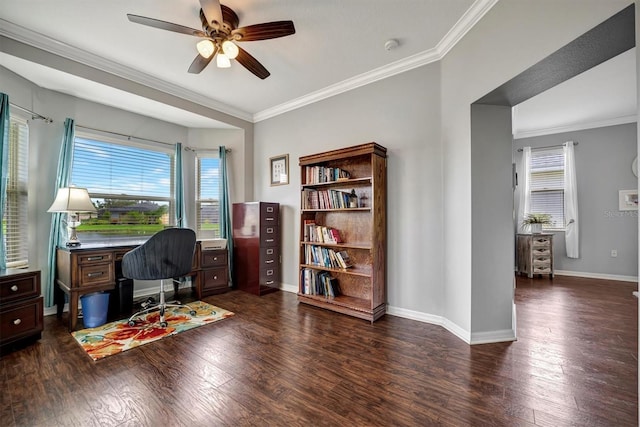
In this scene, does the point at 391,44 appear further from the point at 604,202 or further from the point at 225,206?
the point at 604,202

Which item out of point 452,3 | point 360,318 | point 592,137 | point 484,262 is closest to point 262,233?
point 360,318

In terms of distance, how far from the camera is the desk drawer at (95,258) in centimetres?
253

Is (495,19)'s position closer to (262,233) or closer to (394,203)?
(394,203)

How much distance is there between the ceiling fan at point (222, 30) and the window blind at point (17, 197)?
2110 mm

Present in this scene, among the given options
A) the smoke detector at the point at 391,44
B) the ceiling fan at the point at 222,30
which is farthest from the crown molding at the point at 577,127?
the ceiling fan at the point at 222,30

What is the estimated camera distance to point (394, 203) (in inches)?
113

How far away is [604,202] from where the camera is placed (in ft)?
14.8

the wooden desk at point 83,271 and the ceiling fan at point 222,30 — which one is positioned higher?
the ceiling fan at point 222,30

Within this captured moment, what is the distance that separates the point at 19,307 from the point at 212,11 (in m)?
2.77

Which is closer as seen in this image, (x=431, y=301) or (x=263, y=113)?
(x=431, y=301)

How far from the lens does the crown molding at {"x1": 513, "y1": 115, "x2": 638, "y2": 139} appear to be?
14.3ft

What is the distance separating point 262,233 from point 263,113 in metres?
1.97

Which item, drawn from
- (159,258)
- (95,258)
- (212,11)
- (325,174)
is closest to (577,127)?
(325,174)

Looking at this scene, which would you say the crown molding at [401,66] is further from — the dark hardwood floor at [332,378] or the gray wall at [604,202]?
the gray wall at [604,202]
